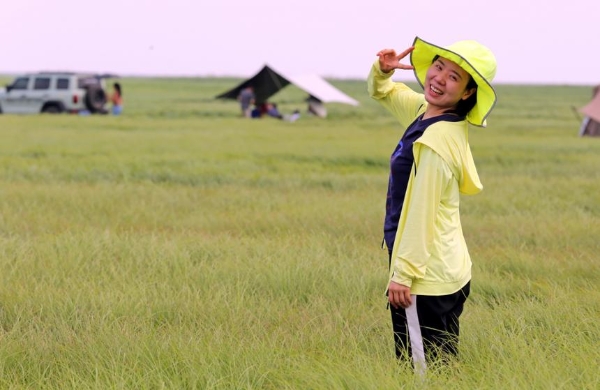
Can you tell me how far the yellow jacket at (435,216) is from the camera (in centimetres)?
269

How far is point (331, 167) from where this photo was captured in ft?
38.7

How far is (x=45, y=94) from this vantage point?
25.0m

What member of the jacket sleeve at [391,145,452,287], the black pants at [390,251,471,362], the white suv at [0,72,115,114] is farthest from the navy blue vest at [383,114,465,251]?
the white suv at [0,72,115,114]

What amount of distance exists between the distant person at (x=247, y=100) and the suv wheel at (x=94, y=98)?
459cm

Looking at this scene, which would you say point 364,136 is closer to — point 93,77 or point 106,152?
point 106,152

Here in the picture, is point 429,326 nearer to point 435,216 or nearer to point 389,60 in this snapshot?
point 435,216

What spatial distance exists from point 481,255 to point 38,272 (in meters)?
2.99

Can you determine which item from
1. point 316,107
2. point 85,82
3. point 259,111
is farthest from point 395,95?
point 85,82

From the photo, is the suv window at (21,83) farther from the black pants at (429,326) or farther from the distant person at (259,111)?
the black pants at (429,326)

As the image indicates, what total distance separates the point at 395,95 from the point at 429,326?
968 mm

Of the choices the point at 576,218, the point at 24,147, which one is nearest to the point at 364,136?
the point at 24,147

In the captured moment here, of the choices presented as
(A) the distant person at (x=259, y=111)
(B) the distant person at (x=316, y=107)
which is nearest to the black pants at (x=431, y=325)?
(A) the distant person at (x=259, y=111)

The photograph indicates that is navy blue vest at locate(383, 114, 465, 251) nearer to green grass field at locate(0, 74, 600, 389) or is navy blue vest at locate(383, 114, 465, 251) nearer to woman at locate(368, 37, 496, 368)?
woman at locate(368, 37, 496, 368)

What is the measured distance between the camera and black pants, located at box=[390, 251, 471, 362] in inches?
111
